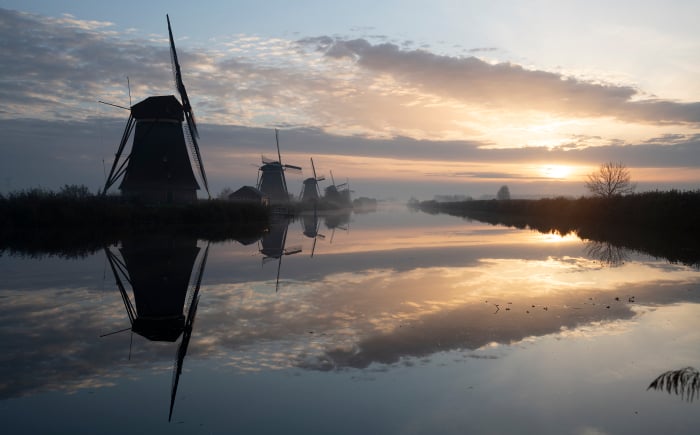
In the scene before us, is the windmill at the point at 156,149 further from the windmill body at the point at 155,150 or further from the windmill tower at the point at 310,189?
the windmill tower at the point at 310,189

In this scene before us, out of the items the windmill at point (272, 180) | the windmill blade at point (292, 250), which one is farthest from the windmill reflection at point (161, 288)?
the windmill at point (272, 180)

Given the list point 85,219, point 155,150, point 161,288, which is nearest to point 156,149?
point 155,150

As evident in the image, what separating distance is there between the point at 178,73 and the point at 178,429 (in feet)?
126

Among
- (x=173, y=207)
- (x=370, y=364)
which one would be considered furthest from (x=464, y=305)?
(x=173, y=207)

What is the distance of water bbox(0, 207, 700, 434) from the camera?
19.4 ft

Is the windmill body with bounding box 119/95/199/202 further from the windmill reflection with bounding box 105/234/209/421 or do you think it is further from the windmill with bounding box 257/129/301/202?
the windmill with bounding box 257/129/301/202

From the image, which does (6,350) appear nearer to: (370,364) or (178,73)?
Result: (370,364)

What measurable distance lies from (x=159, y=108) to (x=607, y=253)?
3166 centimetres

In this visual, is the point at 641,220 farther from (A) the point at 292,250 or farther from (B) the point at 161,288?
(B) the point at 161,288

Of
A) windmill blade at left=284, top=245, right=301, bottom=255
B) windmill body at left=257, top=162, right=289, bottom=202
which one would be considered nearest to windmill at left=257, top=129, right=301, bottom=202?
windmill body at left=257, top=162, right=289, bottom=202

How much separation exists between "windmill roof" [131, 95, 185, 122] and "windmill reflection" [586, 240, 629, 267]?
1174 inches

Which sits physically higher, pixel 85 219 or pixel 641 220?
pixel 641 220

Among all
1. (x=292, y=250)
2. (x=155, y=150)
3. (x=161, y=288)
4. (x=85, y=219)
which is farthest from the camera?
(x=155, y=150)

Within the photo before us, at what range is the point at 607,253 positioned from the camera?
22438 mm
